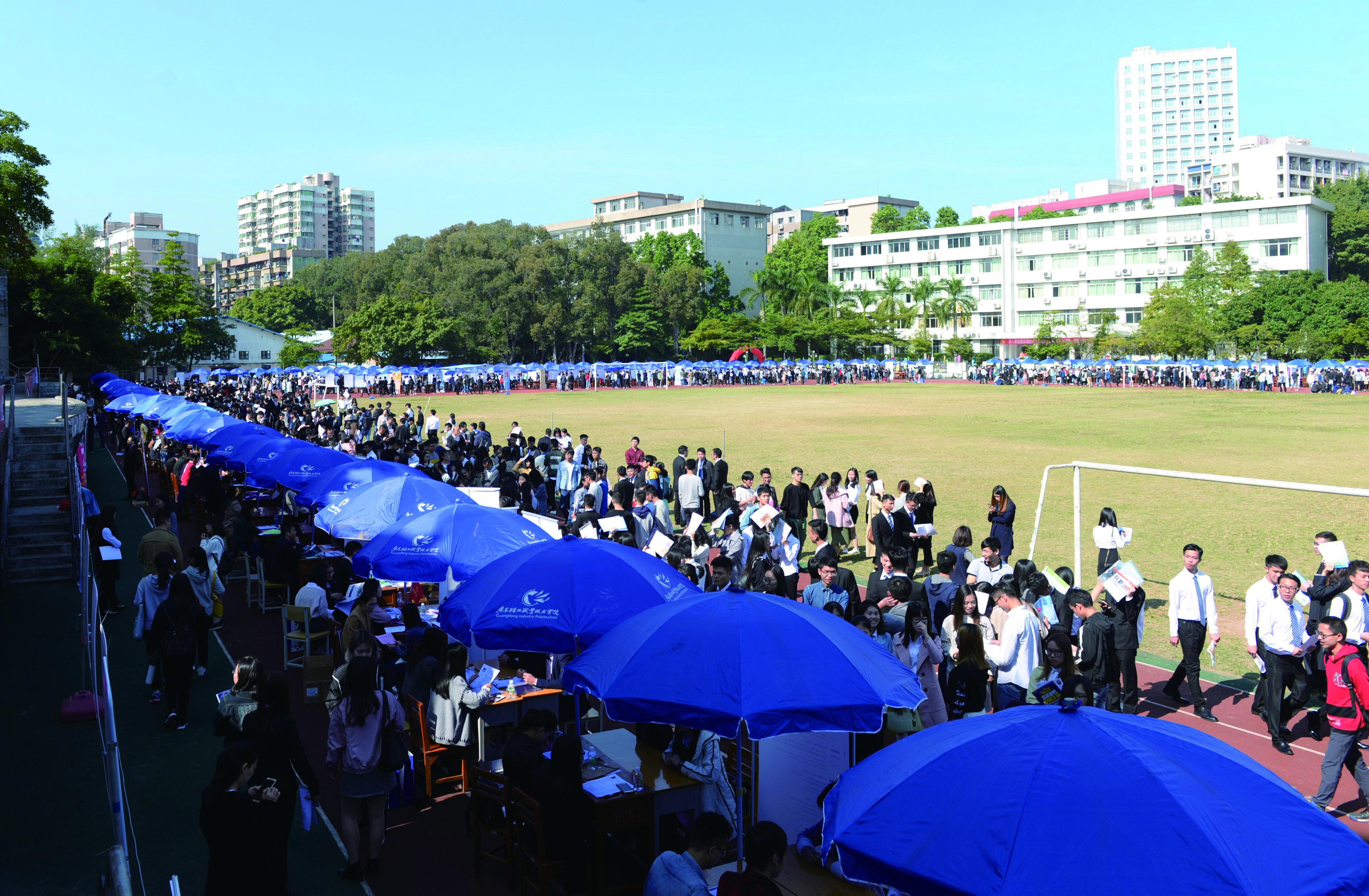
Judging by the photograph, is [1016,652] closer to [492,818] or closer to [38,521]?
[492,818]

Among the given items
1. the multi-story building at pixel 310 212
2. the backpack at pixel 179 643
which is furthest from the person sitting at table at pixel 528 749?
the multi-story building at pixel 310 212

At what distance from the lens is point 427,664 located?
755 cm

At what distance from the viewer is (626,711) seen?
217 inches

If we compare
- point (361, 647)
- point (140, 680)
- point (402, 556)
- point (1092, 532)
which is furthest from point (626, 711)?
point (1092, 532)

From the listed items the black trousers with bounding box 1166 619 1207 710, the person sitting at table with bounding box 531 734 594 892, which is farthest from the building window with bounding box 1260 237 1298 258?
the person sitting at table with bounding box 531 734 594 892

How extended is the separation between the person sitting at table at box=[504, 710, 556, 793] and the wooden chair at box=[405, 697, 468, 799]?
1.42 meters

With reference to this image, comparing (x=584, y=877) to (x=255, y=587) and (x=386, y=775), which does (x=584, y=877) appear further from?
(x=255, y=587)

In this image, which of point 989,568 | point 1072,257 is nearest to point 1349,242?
point 1072,257

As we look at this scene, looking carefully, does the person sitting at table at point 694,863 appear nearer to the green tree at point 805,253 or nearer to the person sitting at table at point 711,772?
the person sitting at table at point 711,772

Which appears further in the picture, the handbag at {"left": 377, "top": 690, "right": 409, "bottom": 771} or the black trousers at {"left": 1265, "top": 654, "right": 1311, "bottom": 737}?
the black trousers at {"left": 1265, "top": 654, "right": 1311, "bottom": 737}

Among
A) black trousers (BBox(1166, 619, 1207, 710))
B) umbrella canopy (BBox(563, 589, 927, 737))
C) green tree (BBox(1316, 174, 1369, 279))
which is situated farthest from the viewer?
green tree (BBox(1316, 174, 1369, 279))

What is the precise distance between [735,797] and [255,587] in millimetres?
10494

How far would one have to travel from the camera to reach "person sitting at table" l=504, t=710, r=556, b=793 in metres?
6.03

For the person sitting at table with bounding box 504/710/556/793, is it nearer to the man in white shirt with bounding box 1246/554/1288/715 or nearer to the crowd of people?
the crowd of people
